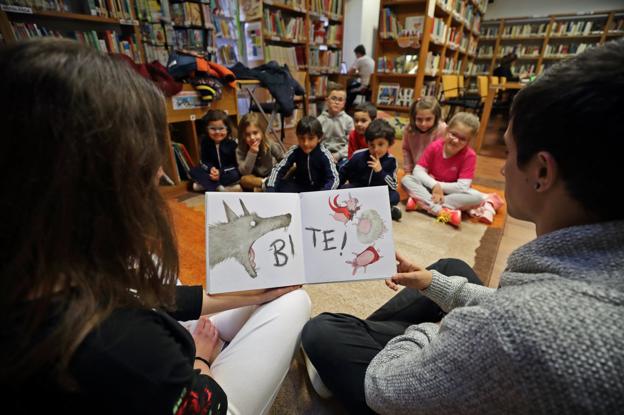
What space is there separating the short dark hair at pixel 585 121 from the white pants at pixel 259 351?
65 cm

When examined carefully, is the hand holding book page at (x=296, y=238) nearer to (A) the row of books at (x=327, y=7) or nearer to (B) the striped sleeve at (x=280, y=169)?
(B) the striped sleeve at (x=280, y=169)

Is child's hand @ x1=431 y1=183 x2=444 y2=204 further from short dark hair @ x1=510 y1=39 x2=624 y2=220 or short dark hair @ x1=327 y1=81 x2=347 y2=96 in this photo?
short dark hair @ x1=510 y1=39 x2=624 y2=220

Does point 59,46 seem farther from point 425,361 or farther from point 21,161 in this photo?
point 425,361

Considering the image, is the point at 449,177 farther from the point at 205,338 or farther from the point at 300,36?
the point at 300,36

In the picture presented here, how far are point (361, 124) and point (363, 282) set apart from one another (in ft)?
5.00

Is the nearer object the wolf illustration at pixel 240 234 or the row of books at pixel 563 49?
the wolf illustration at pixel 240 234

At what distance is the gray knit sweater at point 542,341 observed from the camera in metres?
0.30

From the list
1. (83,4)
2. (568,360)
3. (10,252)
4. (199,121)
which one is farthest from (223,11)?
(568,360)

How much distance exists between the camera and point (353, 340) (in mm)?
766

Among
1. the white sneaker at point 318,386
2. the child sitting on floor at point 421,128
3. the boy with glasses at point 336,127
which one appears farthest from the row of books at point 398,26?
the white sneaker at point 318,386

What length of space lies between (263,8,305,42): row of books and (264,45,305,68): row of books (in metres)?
0.14

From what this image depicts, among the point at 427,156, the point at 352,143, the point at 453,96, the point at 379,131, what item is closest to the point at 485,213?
the point at 427,156

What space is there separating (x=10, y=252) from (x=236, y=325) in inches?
24.1

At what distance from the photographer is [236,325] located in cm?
86
